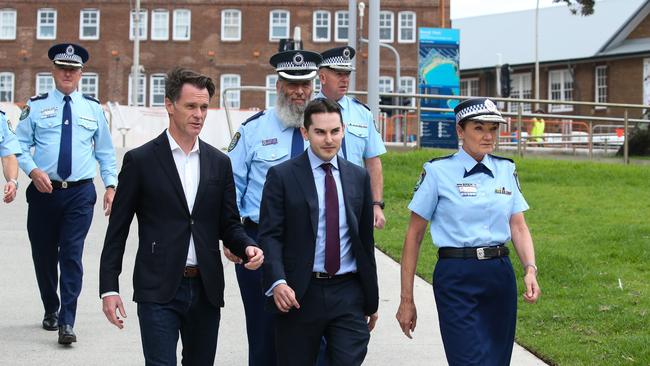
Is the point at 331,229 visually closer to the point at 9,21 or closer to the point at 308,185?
the point at 308,185

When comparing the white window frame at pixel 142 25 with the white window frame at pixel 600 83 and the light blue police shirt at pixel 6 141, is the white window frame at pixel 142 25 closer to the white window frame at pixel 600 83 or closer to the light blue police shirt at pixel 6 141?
the white window frame at pixel 600 83

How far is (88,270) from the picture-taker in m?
13.0

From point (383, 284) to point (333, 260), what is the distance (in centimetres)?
609

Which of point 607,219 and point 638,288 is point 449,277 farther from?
point 607,219

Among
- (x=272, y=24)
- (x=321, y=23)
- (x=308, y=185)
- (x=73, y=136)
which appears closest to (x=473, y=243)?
(x=308, y=185)

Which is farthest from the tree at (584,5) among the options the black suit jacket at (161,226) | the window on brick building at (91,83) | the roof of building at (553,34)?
the window on brick building at (91,83)

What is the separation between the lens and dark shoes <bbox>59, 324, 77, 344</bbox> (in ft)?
30.3

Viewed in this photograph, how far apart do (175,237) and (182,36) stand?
197ft

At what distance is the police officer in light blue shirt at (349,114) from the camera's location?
25.9 ft

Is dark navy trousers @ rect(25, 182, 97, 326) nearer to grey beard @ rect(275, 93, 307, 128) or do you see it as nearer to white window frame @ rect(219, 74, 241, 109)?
grey beard @ rect(275, 93, 307, 128)

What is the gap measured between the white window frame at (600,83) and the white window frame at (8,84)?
31.0 meters

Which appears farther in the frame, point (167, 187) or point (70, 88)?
point (70, 88)

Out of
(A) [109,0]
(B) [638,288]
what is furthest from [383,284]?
(A) [109,0]

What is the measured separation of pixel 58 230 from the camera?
31.7 ft
